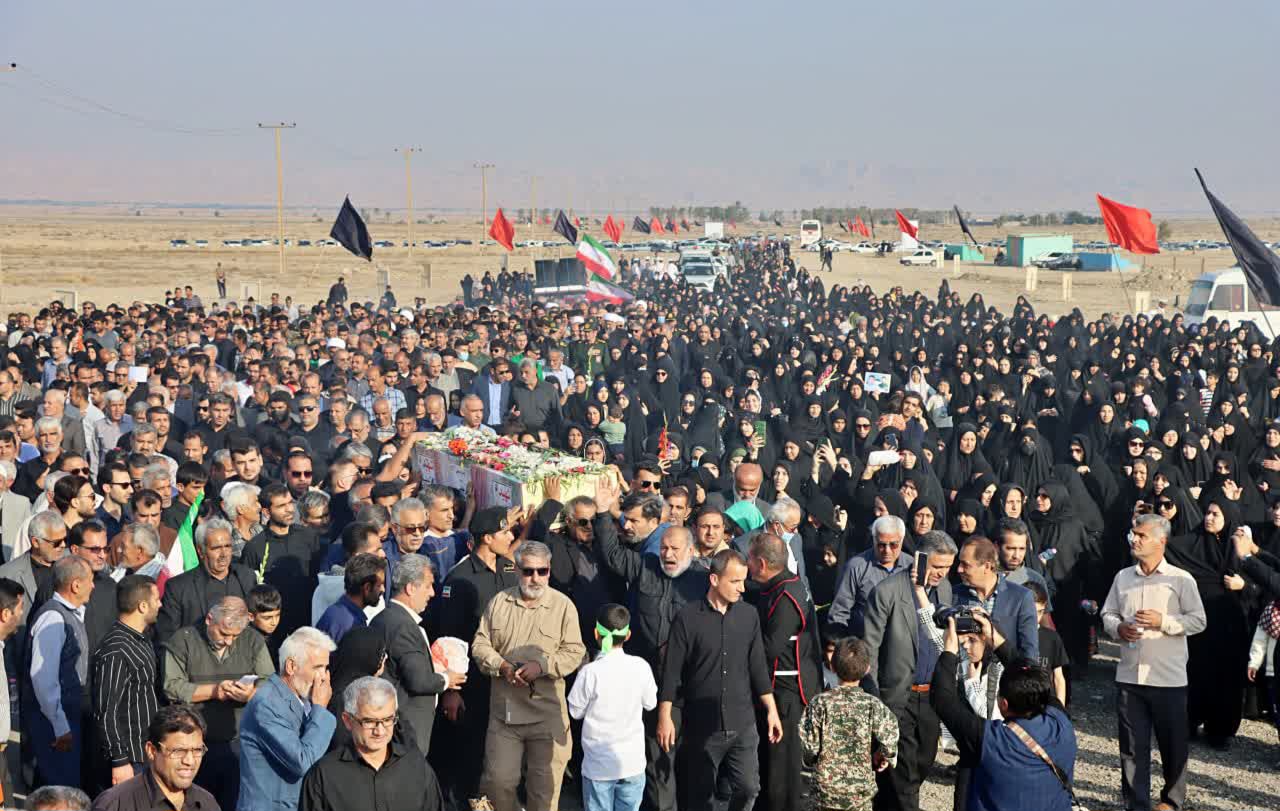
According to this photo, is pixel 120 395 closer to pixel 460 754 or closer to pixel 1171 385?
pixel 460 754

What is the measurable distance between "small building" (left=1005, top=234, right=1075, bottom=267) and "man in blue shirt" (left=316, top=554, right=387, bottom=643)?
63.1 metres

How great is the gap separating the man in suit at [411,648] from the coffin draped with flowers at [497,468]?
2441mm

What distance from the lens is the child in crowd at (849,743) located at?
17.6ft

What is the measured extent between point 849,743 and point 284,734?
2.18 meters

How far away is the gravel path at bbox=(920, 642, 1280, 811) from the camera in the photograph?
730cm

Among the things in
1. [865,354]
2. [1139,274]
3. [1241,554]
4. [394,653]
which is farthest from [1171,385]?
[1139,274]

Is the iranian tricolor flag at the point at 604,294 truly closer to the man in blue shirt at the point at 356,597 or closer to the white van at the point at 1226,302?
the white van at the point at 1226,302

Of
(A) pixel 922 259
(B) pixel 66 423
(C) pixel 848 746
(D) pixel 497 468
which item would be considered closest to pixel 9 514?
(D) pixel 497 468

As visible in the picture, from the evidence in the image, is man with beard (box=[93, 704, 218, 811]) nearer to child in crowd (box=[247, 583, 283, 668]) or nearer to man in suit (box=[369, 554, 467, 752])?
man in suit (box=[369, 554, 467, 752])

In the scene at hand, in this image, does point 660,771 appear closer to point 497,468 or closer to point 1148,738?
point 1148,738

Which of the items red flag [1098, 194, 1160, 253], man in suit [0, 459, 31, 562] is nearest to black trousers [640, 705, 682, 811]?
man in suit [0, 459, 31, 562]

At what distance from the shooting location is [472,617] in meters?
6.90

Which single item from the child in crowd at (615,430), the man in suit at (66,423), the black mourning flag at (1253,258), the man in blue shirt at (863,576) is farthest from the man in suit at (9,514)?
the black mourning flag at (1253,258)

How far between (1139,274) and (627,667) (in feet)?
172
